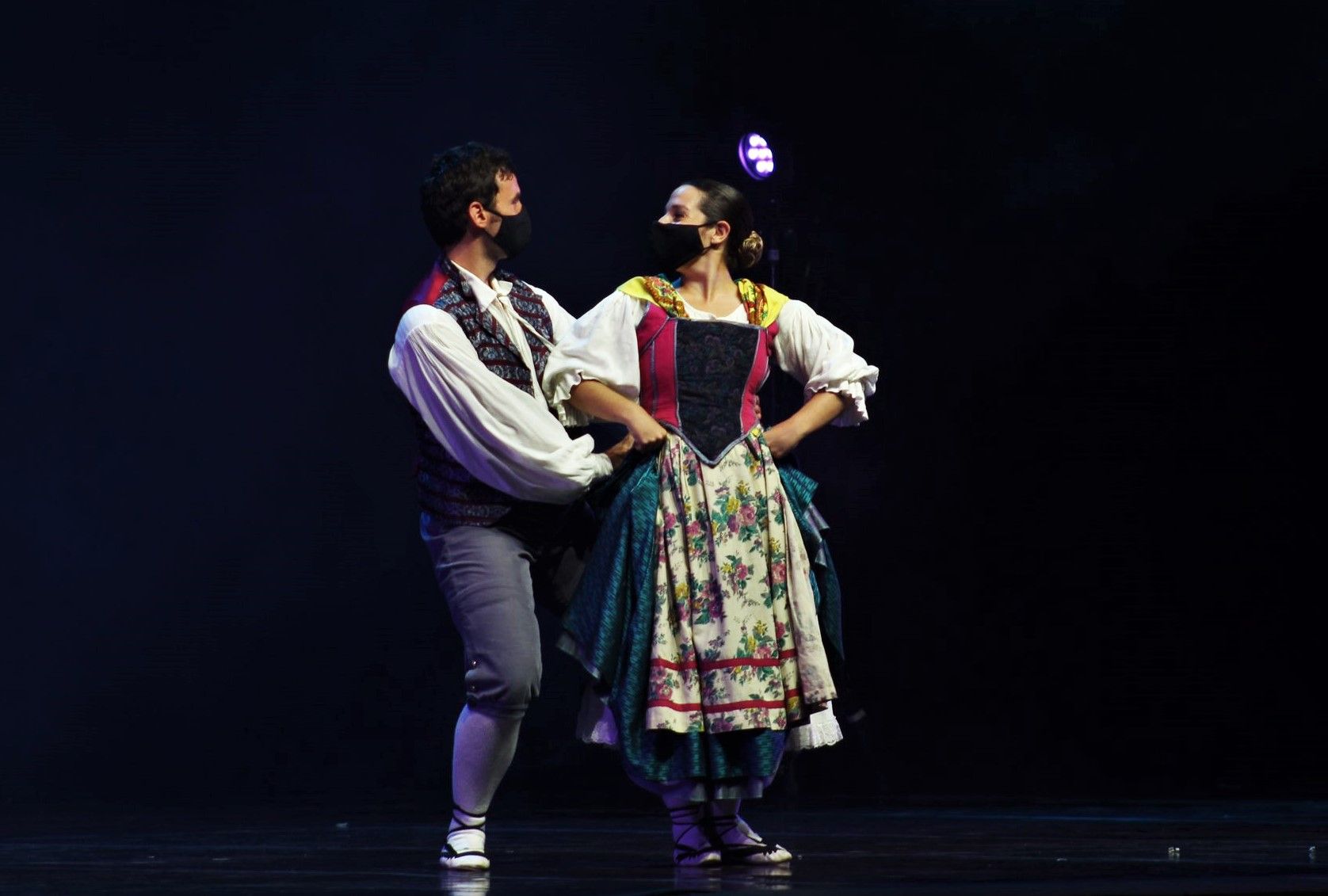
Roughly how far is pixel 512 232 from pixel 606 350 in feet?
1.21

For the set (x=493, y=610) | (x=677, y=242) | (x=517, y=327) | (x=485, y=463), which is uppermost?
(x=677, y=242)

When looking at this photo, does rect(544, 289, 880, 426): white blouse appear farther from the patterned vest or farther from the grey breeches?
the grey breeches

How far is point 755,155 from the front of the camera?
4.75 meters

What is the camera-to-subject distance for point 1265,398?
4551 millimetres

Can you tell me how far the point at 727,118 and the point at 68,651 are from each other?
2.57 metres

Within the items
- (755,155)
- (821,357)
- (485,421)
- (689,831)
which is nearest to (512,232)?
(485,421)

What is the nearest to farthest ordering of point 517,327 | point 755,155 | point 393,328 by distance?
point 517,327 → point 755,155 → point 393,328

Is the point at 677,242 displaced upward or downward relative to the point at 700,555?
upward

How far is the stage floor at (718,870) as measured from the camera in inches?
89.8

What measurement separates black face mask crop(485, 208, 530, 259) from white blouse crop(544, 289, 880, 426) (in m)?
0.25

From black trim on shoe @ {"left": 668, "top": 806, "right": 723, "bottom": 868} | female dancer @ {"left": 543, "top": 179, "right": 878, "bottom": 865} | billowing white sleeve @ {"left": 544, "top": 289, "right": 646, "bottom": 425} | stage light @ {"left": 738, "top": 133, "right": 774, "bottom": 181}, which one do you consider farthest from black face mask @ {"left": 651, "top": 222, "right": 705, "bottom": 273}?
stage light @ {"left": 738, "top": 133, "right": 774, "bottom": 181}

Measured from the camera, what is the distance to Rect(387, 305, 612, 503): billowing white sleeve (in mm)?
2736

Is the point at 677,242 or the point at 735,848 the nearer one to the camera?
the point at 735,848

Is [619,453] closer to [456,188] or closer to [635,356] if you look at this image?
[635,356]
